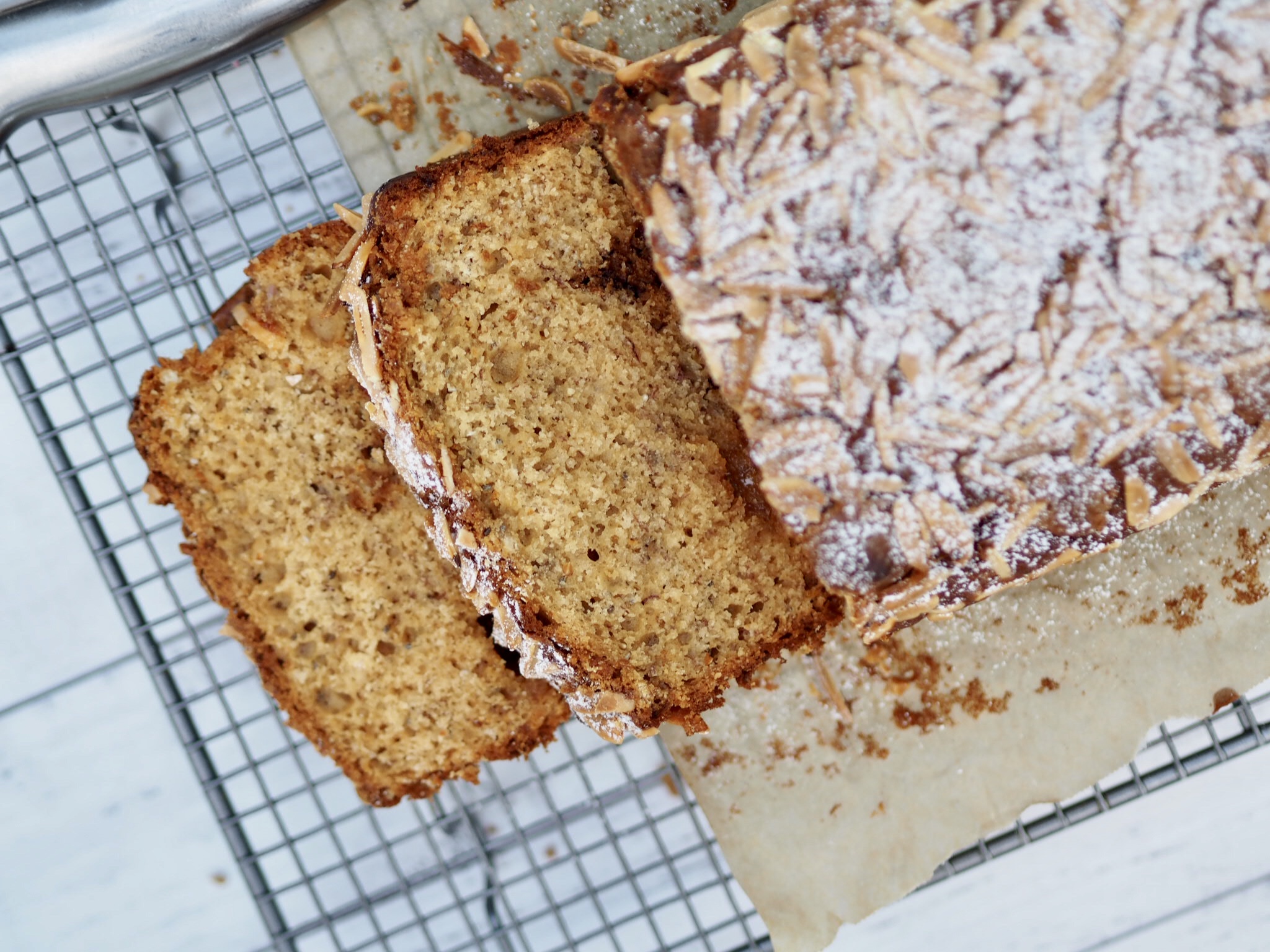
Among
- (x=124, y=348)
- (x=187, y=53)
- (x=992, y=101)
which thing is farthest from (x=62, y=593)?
(x=992, y=101)

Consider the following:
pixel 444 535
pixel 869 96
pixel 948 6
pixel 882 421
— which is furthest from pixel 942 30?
pixel 444 535

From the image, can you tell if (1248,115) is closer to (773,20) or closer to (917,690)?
(773,20)

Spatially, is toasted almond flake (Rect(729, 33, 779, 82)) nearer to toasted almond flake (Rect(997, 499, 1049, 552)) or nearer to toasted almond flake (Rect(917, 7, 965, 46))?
toasted almond flake (Rect(917, 7, 965, 46))

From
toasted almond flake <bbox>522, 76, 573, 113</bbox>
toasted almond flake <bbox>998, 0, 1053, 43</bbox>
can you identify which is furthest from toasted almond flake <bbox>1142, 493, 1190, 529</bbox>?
toasted almond flake <bbox>522, 76, 573, 113</bbox>

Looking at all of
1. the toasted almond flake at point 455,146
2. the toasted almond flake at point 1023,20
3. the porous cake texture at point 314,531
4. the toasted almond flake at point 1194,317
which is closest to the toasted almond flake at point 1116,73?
Answer: the toasted almond flake at point 1023,20

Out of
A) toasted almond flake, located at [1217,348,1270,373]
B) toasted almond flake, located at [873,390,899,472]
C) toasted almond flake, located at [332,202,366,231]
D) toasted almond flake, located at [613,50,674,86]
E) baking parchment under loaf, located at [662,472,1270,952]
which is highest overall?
toasted almond flake, located at [332,202,366,231]

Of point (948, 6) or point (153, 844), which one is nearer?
point (948, 6)
